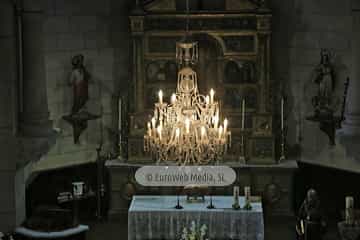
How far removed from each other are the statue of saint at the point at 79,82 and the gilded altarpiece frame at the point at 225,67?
90 centimetres

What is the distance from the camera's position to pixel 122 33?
1756cm

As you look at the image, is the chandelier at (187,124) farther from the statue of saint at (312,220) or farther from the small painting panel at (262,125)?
the small painting panel at (262,125)

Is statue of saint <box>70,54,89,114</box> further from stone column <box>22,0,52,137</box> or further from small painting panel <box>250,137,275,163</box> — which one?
small painting panel <box>250,137,275,163</box>

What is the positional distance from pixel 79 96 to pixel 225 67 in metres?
2.77

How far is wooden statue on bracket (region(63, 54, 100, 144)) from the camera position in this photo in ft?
55.6

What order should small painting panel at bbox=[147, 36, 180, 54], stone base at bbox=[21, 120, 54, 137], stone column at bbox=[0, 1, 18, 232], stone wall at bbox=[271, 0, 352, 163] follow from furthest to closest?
small painting panel at bbox=[147, 36, 180, 54] < stone wall at bbox=[271, 0, 352, 163] < stone base at bbox=[21, 120, 54, 137] < stone column at bbox=[0, 1, 18, 232]

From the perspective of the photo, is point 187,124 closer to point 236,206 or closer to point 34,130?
point 34,130

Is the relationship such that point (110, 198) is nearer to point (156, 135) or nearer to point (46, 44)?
point (46, 44)

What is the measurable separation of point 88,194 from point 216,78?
10.7ft

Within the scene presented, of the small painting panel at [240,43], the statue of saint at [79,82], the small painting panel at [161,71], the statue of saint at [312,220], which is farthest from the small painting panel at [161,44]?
the statue of saint at [312,220]

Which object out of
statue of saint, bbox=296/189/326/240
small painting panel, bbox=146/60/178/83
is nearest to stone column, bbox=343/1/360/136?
statue of saint, bbox=296/189/326/240

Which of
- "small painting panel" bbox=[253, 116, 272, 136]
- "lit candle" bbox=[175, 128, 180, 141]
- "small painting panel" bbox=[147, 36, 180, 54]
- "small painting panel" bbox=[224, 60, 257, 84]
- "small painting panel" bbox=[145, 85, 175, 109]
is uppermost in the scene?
"small painting panel" bbox=[147, 36, 180, 54]

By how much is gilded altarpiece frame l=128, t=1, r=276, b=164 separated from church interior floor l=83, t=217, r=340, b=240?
1156mm

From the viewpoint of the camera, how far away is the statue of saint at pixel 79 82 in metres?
16.9
